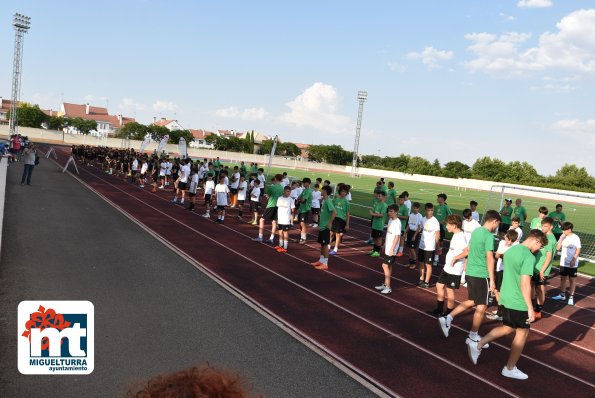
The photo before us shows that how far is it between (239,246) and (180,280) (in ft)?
12.8

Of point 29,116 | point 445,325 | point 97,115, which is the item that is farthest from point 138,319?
point 97,115

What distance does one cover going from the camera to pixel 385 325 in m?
7.21

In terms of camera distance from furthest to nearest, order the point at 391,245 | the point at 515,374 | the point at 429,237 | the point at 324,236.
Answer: the point at 324,236 → the point at 429,237 → the point at 391,245 → the point at 515,374

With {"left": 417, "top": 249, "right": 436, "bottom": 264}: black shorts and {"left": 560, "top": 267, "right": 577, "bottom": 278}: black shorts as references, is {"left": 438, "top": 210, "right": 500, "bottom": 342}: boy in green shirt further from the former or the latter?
{"left": 560, "top": 267, "right": 577, "bottom": 278}: black shorts

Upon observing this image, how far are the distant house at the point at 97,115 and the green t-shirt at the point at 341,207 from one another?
11773cm

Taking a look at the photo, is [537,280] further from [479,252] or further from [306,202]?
[306,202]

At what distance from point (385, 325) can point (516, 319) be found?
2206 mm

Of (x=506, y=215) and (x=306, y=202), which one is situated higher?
(x=506, y=215)

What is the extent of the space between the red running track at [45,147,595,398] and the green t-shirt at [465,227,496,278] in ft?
3.86

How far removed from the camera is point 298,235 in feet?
49.3

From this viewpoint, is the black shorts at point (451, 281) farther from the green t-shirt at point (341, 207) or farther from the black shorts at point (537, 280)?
the green t-shirt at point (341, 207)

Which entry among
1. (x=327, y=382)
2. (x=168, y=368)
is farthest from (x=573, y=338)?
(x=168, y=368)

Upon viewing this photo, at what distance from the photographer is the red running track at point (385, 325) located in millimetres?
5551

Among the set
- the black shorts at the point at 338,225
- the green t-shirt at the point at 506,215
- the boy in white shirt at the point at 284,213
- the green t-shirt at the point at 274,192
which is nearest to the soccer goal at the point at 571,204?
the green t-shirt at the point at 506,215
